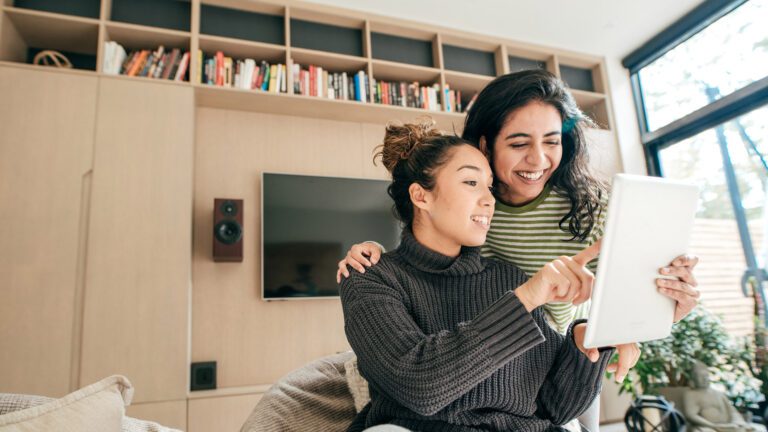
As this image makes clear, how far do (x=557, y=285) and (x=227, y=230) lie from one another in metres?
2.31

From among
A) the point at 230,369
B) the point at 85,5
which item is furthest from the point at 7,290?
the point at 85,5

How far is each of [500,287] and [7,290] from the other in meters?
2.50

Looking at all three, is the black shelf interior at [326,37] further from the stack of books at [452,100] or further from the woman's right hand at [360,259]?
the woman's right hand at [360,259]

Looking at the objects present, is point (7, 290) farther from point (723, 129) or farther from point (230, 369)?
point (723, 129)

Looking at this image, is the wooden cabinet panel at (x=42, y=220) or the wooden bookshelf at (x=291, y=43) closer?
the wooden cabinet panel at (x=42, y=220)

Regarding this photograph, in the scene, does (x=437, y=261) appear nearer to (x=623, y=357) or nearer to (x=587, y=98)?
(x=623, y=357)

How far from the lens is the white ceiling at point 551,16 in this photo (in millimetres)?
3385

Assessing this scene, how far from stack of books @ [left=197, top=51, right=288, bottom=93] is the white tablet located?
260 cm

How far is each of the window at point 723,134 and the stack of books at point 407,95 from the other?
1755mm

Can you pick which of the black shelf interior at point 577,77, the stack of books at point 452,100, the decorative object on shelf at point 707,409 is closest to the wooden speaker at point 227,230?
the stack of books at point 452,100

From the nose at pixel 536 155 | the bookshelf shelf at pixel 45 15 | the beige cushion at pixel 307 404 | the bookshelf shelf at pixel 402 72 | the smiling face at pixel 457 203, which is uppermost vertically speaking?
the bookshelf shelf at pixel 45 15

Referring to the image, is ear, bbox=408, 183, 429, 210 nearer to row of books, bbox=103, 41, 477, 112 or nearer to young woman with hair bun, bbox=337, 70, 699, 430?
young woman with hair bun, bbox=337, 70, 699, 430

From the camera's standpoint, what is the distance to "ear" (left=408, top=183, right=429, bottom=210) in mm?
1359

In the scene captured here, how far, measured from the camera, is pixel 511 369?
1.13 metres
